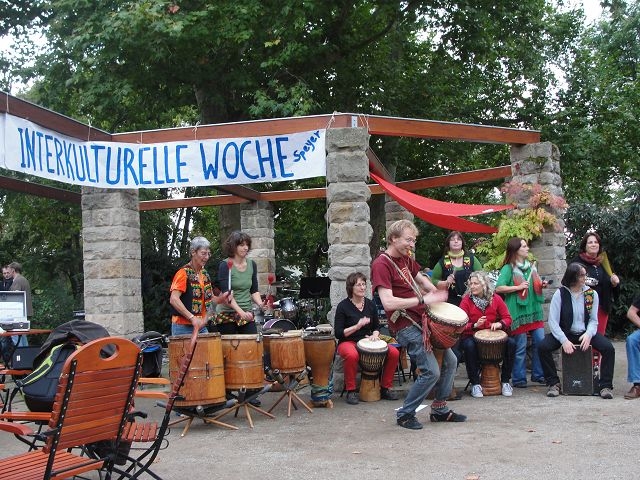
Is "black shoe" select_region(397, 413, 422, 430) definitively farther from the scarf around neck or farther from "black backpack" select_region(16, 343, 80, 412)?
"black backpack" select_region(16, 343, 80, 412)

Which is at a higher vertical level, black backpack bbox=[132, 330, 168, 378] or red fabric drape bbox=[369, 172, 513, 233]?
red fabric drape bbox=[369, 172, 513, 233]

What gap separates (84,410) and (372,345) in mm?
4263

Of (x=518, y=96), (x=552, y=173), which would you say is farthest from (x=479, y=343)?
(x=518, y=96)

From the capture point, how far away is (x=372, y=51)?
1781 centimetres

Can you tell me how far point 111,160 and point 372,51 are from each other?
10.7 m

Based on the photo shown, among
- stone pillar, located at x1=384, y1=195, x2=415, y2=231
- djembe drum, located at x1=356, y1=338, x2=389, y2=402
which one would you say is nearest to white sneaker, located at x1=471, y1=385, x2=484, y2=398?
djembe drum, located at x1=356, y1=338, x2=389, y2=402

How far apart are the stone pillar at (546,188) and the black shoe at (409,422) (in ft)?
14.2

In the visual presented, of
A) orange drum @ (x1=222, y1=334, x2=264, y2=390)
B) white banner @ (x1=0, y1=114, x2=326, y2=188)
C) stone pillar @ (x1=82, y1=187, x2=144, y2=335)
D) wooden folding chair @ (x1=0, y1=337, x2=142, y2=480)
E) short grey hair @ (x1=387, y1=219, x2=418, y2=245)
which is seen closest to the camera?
wooden folding chair @ (x1=0, y1=337, x2=142, y2=480)

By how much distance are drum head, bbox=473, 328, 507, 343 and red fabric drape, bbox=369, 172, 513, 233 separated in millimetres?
1692

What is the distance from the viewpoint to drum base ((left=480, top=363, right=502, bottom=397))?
7.97 m

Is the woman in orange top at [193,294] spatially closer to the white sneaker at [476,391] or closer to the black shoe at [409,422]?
the black shoe at [409,422]

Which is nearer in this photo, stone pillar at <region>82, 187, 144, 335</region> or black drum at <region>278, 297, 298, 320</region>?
stone pillar at <region>82, 187, 144, 335</region>

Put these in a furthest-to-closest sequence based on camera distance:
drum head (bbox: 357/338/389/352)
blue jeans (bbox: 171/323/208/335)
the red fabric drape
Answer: the red fabric drape < drum head (bbox: 357/338/389/352) < blue jeans (bbox: 171/323/208/335)

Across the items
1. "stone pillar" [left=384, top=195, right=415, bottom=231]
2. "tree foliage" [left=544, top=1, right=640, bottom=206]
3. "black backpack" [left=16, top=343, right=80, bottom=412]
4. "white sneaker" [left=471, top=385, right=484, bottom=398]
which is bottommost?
"white sneaker" [left=471, top=385, right=484, bottom=398]
